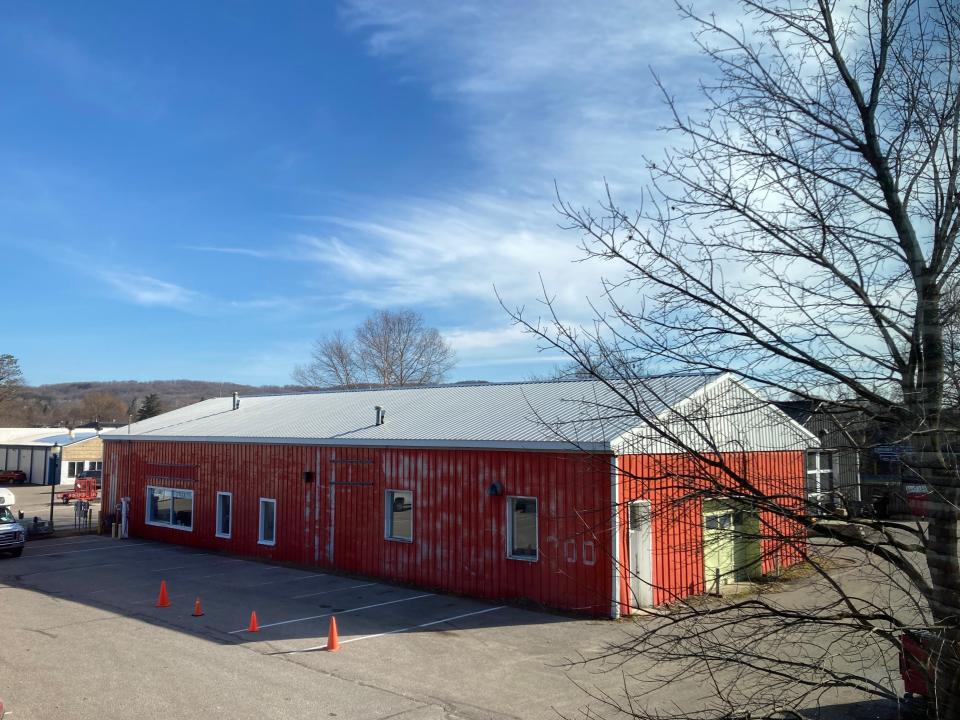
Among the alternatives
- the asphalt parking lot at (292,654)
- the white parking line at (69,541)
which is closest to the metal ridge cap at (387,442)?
the asphalt parking lot at (292,654)

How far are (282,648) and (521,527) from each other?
6073mm

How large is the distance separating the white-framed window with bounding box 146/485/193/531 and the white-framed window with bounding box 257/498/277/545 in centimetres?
446

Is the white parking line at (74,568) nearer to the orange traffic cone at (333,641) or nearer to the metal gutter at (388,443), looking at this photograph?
the metal gutter at (388,443)

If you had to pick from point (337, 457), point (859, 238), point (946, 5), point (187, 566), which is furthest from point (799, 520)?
point (187, 566)

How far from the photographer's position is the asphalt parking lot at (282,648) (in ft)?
33.4

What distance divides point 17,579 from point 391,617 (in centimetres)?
1161

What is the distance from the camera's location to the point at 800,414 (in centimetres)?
454

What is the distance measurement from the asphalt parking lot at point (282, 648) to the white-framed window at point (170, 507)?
264 inches

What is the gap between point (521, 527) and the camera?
1688cm

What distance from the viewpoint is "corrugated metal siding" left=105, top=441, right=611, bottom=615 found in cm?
1559

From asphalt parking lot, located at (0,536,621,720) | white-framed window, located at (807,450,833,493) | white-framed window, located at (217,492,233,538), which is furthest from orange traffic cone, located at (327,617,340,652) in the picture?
white-framed window, located at (217,492,233,538)

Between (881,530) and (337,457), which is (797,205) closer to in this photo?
(881,530)

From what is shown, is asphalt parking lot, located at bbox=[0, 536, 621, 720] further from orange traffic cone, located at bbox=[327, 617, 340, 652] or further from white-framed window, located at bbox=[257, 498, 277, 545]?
white-framed window, located at bbox=[257, 498, 277, 545]

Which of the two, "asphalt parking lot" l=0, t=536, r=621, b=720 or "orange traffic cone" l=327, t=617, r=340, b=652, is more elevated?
"orange traffic cone" l=327, t=617, r=340, b=652
